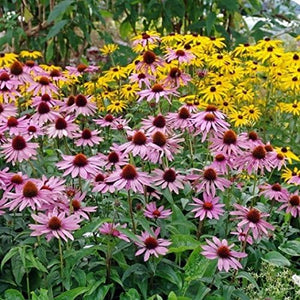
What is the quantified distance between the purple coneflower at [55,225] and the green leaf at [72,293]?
139 millimetres

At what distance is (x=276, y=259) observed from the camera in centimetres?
182

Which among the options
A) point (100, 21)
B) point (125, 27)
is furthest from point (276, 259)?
point (125, 27)

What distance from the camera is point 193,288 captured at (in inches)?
65.0

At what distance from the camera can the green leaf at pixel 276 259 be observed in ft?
5.89

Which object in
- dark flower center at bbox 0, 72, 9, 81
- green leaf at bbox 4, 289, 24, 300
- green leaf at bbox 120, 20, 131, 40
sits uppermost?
dark flower center at bbox 0, 72, 9, 81

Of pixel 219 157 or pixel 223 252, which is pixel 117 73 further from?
pixel 223 252

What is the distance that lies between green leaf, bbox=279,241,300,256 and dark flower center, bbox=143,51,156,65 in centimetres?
68

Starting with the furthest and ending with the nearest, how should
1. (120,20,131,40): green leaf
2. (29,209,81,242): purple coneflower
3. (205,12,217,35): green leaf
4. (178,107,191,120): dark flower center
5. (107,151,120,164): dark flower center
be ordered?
Answer: (120,20,131,40): green leaf
(205,12,217,35): green leaf
(178,107,191,120): dark flower center
(107,151,120,164): dark flower center
(29,209,81,242): purple coneflower

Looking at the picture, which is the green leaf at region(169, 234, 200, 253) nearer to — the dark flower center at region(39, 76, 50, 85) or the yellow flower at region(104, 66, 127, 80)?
the dark flower center at region(39, 76, 50, 85)

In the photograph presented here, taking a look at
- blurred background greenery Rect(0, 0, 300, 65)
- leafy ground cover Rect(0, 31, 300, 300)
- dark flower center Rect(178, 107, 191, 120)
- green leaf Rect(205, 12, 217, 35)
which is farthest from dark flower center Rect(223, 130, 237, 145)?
green leaf Rect(205, 12, 217, 35)

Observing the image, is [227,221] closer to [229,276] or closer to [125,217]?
[229,276]

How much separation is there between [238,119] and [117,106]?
45 centimetres

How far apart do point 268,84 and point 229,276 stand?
4.08 ft

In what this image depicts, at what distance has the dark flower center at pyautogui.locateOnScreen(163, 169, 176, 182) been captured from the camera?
1668 millimetres
